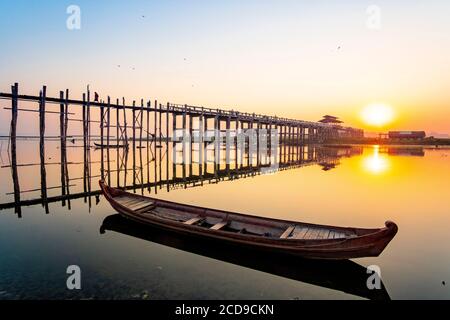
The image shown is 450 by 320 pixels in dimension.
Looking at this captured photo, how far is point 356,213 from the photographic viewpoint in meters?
12.2

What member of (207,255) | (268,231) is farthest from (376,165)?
(207,255)

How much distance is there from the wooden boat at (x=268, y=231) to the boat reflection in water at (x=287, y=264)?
371 mm

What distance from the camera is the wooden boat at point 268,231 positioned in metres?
6.64

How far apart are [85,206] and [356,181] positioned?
56.0ft

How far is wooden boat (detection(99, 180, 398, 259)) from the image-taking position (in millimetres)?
6645

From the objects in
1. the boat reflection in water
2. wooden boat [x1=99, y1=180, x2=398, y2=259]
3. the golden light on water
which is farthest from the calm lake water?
the golden light on water

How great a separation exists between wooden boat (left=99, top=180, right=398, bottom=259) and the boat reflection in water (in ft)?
1.22

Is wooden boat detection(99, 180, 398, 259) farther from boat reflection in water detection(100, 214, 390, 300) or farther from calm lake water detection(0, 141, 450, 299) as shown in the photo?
calm lake water detection(0, 141, 450, 299)

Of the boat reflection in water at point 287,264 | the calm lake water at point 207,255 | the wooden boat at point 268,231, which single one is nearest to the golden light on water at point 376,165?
the calm lake water at point 207,255

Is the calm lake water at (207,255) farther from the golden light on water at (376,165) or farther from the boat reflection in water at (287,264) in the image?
the golden light on water at (376,165)

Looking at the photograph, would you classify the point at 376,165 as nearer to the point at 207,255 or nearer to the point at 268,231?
the point at 268,231

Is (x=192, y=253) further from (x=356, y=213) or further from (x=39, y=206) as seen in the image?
(x=39, y=206)
